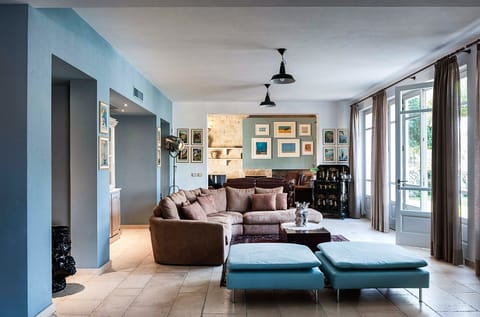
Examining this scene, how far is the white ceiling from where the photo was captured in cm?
393

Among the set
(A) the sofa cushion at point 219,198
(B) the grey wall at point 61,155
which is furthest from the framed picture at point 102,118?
(A) the sofa cushion at point 219,198

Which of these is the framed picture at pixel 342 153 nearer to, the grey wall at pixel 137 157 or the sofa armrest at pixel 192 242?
the grey wall at pixel 137 157

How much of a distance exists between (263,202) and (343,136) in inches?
152

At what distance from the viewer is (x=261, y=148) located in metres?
12.1

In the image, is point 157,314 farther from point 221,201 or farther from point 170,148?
point 170,148

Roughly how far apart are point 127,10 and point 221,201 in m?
4.32

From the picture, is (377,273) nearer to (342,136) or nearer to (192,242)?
(192,242)

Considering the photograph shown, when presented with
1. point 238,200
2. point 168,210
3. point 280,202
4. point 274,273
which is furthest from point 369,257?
point 238,200

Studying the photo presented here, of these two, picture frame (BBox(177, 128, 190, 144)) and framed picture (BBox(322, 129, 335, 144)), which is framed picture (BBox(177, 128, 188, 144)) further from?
framed picture (BBox(322, 129, 335, 144))

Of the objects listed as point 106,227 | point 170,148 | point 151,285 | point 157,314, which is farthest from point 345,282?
point 170,148

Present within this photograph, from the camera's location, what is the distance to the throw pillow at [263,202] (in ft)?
23.9

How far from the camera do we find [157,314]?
3.44 m

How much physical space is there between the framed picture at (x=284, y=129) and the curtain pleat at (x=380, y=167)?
159 inches
